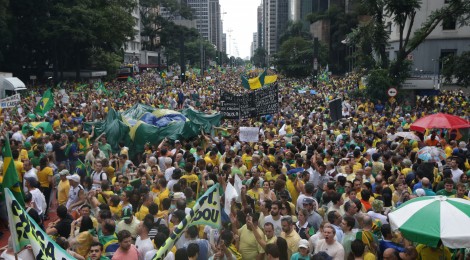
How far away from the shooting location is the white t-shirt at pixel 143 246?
20.2 ft

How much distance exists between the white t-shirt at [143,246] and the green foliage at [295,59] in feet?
186

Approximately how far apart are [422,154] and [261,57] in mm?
190634

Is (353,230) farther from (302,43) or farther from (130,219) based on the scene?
(302,43)

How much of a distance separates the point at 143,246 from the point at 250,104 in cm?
1138

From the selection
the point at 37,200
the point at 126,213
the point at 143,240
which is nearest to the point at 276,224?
the point at 143,240

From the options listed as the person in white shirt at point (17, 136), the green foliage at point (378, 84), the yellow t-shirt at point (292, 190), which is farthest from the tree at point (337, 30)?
the yellow t-shirt at point (292, 190)

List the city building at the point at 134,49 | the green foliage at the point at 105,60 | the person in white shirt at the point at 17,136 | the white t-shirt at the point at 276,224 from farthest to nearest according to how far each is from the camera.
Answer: the city building at the point at 134,49 → the green foliage at the point at 105,60 → the person in white shirt at the point at 17,136 → the white t-shirt at the point at 276,224

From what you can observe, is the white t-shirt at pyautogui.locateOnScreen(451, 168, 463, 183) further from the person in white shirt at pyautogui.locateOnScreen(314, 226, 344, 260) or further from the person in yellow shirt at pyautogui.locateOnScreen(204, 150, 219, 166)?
the person in white shirt at pyautogui.locateOnScreen(314, 226, 344, 260)

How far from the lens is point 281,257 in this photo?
6.09 metres

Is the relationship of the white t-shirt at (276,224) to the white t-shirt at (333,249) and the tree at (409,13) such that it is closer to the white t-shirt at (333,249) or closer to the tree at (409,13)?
the white t-shirt at (333,249)

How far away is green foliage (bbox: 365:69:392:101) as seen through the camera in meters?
28.5

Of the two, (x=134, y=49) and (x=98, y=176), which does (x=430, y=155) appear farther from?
(x=134, y=49)

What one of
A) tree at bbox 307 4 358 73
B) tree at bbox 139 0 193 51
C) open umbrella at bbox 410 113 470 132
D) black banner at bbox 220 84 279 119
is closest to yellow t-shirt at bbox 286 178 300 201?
open umbrella at bbox 410 113 470 132

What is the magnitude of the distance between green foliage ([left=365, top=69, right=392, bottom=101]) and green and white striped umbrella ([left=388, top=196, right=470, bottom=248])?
934 inches
